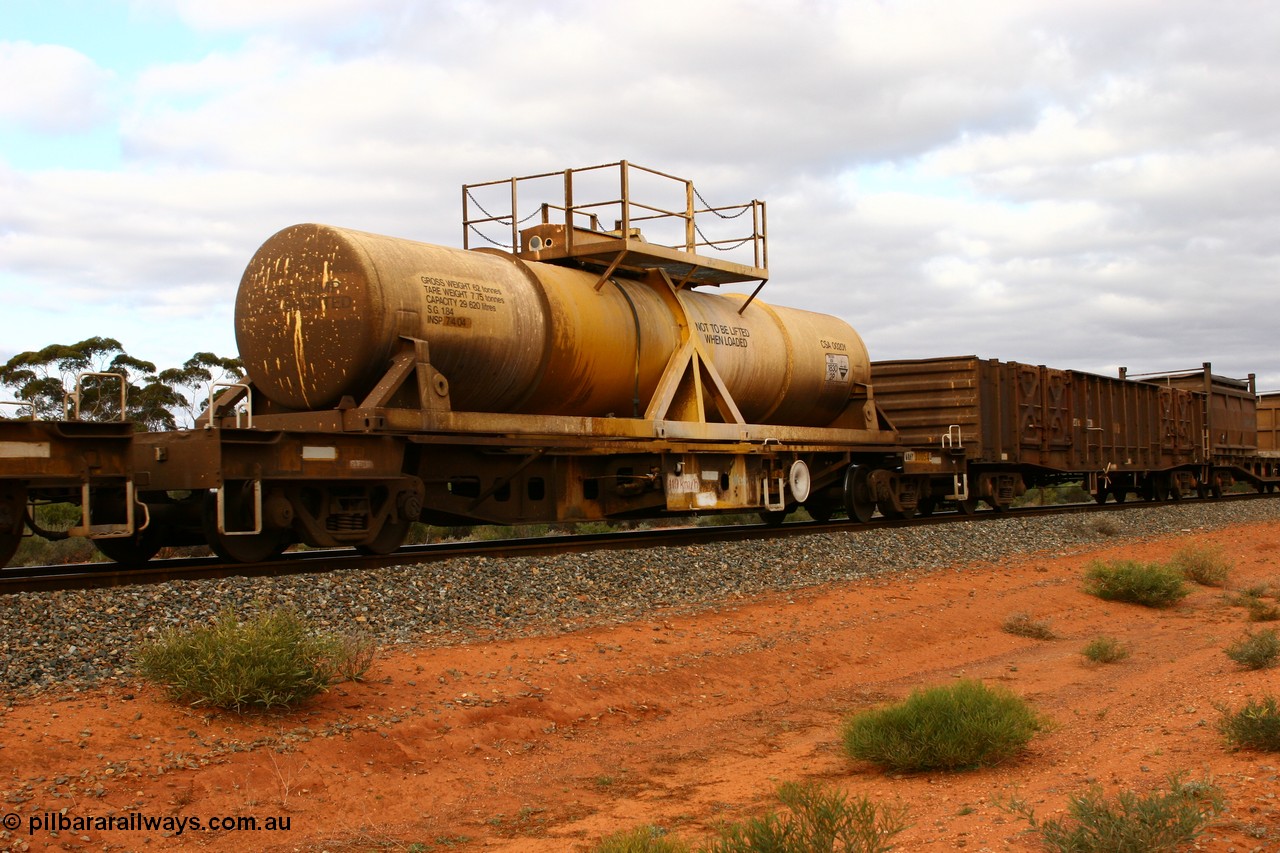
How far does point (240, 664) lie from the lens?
22.6ft

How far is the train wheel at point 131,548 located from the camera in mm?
11281

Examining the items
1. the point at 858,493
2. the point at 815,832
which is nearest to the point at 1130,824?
the point at 815,832

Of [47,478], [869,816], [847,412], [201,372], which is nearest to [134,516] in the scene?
[47,478]

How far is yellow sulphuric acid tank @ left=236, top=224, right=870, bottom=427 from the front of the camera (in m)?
11.5

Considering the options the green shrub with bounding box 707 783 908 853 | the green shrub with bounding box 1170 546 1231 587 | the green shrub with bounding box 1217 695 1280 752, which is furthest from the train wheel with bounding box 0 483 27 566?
the green shrub with bounding box 1170 546 1231 587

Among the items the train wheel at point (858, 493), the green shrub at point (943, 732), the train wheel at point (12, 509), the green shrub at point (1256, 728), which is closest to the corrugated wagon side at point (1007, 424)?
the train wheel at point (858, 493)

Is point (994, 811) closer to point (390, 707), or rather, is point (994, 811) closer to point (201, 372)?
point (390, 707)

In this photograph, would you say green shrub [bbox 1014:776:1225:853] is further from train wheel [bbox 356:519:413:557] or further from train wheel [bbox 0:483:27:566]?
train wheel [bbox 356:519:413:557]

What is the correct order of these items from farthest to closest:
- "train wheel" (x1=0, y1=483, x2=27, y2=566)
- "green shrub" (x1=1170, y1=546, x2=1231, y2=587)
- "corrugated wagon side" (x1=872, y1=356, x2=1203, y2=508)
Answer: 1. "corrugated wagon side" (x1=872, y1=356, x2=1203, y2=508)
2. "green shrub" (x1=1170, y1=546, x2=1231, y2=587)
3. "train wheel" (x1=0, y1=483, x2=27, y2=566)

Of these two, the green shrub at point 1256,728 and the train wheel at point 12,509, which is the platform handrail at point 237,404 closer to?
the train wheel at point 12,509

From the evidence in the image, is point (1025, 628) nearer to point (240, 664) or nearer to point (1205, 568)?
point (1205, 568)

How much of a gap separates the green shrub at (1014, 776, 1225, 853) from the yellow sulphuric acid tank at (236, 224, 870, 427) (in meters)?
8.35

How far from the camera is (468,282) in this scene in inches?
485

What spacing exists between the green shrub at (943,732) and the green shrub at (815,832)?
1.62m
